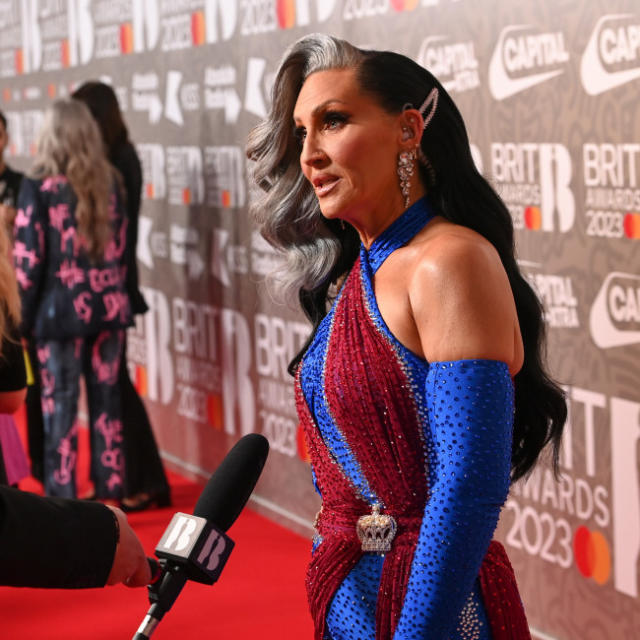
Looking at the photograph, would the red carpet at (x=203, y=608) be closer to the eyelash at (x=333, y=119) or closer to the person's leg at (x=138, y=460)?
the person's leg at (x=138, y=460)

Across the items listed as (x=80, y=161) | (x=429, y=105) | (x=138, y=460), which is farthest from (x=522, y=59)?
(x=138, y=460)

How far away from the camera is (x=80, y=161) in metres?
5.14

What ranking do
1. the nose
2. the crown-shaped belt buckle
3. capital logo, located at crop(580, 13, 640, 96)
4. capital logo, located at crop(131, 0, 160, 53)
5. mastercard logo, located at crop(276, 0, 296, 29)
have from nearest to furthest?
the crown-shaped belt buckle
the nose
capital logo, located at crop(580, 13, 640, 96)
mastercard logo, located at crop(276, 0, 296, 29)
capital logo, located at crop(131, 0, 160, 53)

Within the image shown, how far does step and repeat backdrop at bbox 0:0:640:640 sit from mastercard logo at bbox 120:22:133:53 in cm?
1

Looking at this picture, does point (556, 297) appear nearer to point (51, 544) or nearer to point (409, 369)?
point (409, 369)

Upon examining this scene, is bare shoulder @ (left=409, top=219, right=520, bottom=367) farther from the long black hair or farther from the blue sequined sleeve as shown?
the long black hair

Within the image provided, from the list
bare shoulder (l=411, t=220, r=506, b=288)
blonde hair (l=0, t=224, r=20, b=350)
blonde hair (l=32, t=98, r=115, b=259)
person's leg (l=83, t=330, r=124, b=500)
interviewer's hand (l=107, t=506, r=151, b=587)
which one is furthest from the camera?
person's leg (l=83, t=330, r=124, b=500)

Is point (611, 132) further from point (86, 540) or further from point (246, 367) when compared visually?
point (246, 367)

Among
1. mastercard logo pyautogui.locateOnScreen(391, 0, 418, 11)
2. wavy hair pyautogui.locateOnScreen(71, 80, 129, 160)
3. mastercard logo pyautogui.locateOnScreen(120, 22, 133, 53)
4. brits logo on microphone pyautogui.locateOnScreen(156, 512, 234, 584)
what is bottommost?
brits logo on microphone pyautogui.locateOnScreen(156, 512, 234, 584)

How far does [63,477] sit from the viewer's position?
5480mm

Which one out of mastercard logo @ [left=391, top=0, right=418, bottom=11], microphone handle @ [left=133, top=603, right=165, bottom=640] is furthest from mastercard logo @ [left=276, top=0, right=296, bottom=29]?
microphone handle @ [left=133, top=603, right=165, bottom=640]

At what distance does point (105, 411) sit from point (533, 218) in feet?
8.59

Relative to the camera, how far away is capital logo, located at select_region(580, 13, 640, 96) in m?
3.09

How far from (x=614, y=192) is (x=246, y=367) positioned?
102 inches
